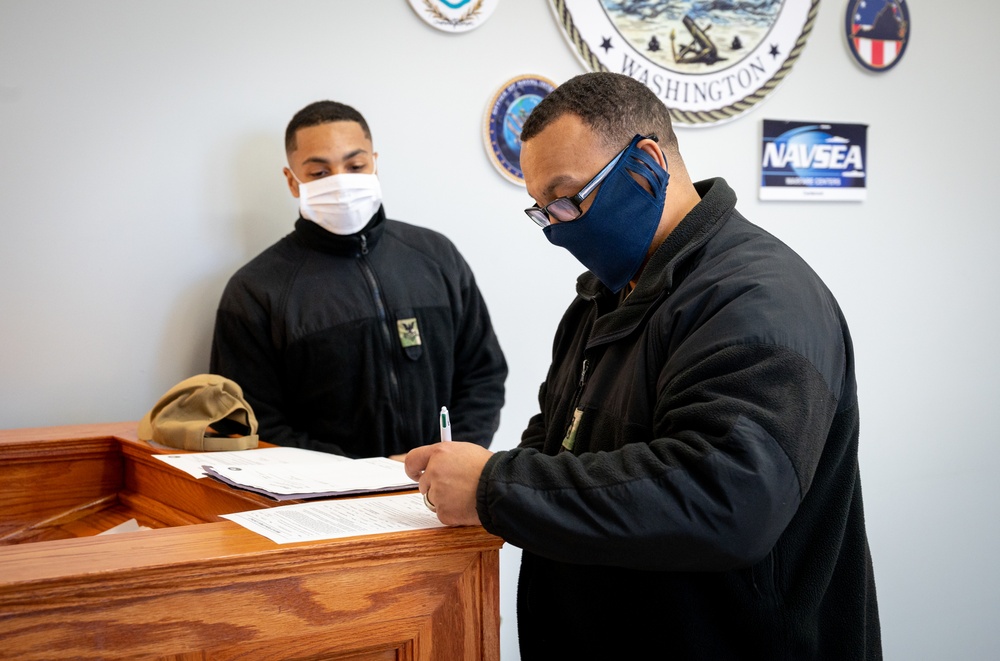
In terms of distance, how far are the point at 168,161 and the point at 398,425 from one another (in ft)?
3.00

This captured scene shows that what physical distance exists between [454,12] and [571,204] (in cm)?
145

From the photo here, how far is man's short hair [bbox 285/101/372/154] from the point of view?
94.3 inches

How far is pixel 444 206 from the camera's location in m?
2.77

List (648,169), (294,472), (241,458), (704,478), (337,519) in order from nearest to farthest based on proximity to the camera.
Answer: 1. (704,478)
2. (337,519)
3. (648,169)
4. (294,472)
5. (241,458)

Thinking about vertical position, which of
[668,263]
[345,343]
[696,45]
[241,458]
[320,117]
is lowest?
[241,458]

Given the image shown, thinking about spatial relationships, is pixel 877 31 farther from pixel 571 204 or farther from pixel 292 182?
pixel 571 204

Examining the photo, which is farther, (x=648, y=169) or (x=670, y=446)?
(x=648, y=169)

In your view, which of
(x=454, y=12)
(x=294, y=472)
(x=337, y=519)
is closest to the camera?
(x=337, y=519)

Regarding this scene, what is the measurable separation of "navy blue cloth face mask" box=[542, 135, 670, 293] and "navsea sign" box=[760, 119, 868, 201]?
180cm

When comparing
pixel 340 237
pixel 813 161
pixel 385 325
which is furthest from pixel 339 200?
pixel 813 161

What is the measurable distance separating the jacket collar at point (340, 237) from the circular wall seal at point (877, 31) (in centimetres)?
177

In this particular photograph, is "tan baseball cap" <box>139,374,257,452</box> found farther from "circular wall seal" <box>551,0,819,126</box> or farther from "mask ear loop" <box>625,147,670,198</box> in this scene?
"circular wall seal" <box>551,0,819,126</box>

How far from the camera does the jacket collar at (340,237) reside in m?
2.44

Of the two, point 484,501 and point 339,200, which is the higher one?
point 339,200
